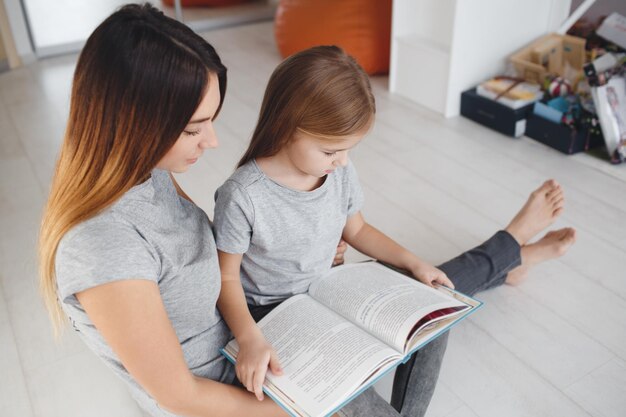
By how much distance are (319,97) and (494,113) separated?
1.79 meters

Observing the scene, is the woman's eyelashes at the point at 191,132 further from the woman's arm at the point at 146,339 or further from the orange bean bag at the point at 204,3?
the orange bean bag at the point at 204,3

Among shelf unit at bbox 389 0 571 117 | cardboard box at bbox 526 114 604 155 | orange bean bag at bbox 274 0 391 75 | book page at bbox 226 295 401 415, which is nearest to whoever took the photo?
book page at bbox 226 295 401 415

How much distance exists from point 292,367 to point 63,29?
3569mm

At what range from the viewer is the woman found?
760mm

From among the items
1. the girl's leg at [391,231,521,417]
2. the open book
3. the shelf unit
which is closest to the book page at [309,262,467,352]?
the open book

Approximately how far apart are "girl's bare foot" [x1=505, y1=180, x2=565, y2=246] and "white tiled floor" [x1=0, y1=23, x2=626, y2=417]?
0.56 ft

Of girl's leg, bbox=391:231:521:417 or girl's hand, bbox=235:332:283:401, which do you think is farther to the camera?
girl's leg, bbox=391:231:521:417

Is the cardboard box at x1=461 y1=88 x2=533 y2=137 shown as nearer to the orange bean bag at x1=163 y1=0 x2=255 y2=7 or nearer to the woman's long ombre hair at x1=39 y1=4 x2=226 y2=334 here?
the woman's long ombre hair at x1=39 y1=4 x2=226 y2=334

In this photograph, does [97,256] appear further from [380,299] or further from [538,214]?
[538,214]

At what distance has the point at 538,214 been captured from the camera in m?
1.67

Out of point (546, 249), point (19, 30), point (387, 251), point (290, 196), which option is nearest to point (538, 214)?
point (546, 249)

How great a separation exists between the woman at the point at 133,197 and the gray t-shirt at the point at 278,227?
0.17 metres

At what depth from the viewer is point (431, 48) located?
2816mm

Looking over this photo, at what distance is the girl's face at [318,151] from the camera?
1.07 m
